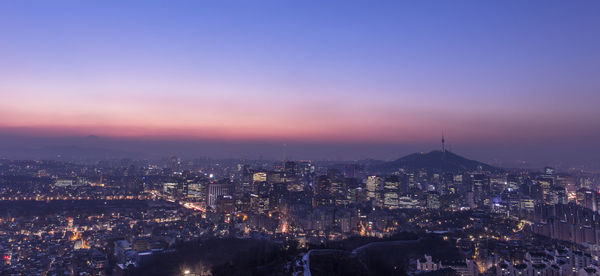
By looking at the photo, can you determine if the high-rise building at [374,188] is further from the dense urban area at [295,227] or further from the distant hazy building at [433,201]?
the distant hazy building at [433,201]

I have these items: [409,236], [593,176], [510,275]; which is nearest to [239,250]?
[409,236]

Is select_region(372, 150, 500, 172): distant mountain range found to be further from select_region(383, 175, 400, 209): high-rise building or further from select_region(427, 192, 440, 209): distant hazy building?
select_region(427, 192, 440, 209): distant hazy building

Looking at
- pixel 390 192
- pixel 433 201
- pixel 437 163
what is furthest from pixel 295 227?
pixel 437 163

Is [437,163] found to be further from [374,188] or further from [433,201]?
[433,201]

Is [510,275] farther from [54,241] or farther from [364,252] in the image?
[54,241]

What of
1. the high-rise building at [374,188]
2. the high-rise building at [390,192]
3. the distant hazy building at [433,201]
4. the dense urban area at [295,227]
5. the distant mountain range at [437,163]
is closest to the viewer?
the dense urban area at [295,227]

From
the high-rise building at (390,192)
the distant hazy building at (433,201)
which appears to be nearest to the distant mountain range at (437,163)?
the high-rise building at (390,192)
